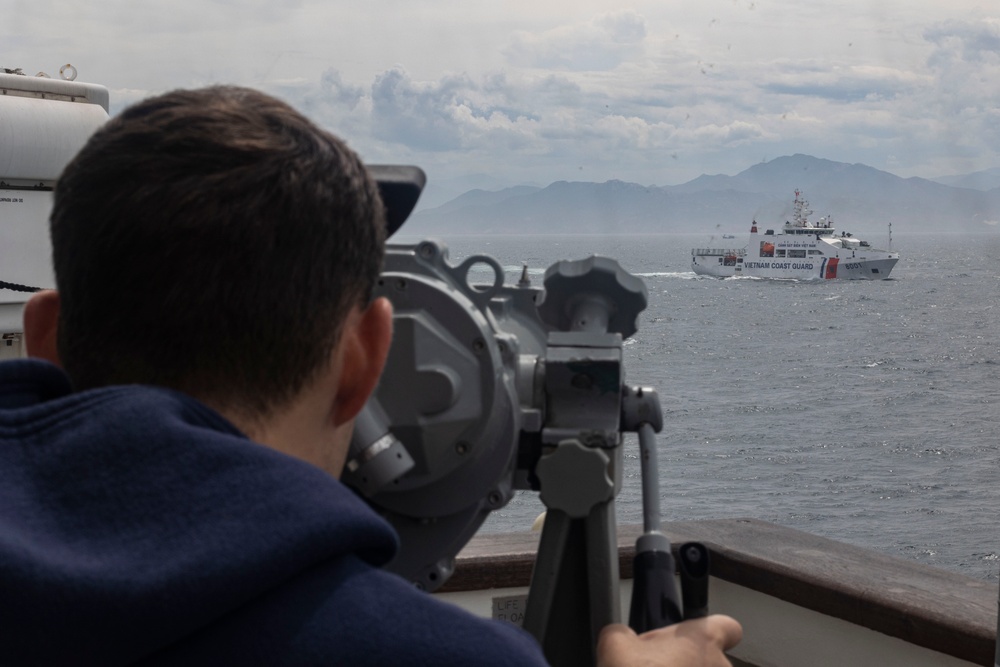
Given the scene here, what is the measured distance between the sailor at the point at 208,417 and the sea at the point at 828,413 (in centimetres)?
64

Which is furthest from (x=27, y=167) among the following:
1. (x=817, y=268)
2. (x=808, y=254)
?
(x=817, y=268)

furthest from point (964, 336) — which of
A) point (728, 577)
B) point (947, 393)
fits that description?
point (728, 577)

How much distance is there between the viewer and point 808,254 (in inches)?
2269

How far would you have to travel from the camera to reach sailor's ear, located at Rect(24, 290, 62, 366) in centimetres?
94

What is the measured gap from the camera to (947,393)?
40.9m

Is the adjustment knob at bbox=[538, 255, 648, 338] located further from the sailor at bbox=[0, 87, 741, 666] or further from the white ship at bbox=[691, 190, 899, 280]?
the white ship at bbox=[691, 190, 899, 280]

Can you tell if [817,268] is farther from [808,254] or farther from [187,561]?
[187,561]

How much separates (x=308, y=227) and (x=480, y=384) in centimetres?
61

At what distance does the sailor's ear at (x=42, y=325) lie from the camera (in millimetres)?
939

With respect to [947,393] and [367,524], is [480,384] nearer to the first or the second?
[367,524]

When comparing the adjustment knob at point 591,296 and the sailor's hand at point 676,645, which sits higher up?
the adjustment knob at point 591,296

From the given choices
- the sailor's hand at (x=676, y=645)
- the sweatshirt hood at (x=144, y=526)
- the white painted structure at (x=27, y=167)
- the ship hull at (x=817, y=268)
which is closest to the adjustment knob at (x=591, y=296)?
the sailor's hand at (x=676, y=645)

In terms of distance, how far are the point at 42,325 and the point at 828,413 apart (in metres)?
37.9

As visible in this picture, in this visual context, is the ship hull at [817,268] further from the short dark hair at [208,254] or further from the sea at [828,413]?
the short dark hair at [208,254]
